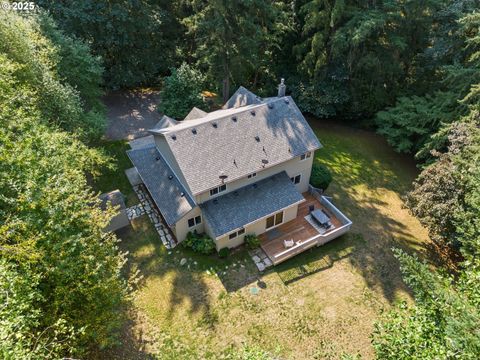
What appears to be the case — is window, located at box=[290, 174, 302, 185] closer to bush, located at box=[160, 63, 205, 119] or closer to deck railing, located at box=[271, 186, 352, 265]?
deck railing, located at box=[271, 186, 352, 265]

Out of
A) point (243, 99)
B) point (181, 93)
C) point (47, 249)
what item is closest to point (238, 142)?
point (243, 99)

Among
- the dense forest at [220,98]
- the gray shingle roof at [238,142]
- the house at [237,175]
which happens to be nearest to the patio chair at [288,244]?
the house at [237,175]

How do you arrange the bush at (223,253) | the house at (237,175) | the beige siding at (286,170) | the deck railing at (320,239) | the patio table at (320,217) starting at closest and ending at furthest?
the house at (237,175) → the deck railing at (320,239) → the bush at (223,253) → the beige siding at (286,170) → the patio table at (320,217)

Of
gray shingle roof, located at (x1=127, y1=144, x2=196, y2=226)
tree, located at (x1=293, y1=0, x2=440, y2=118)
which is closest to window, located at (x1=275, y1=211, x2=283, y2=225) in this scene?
gray shingle roof, located at (x1=127, y1=144, x2=196, y2=226)

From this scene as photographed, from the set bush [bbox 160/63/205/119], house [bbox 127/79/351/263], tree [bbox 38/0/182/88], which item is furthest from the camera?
bush [bbox 160/63/205/119]

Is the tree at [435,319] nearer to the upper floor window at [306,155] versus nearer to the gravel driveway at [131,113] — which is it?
the upper floor window at [306,155]

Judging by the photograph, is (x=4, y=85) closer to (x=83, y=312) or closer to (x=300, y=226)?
(x=83, y=312)

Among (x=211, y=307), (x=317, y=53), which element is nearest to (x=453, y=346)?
(x=211, y=307)
